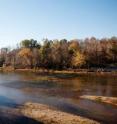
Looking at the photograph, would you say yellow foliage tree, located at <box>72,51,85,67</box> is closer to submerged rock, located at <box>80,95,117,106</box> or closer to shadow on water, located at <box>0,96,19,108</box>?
submerged rock, located at <box>80,95,117,106</box>

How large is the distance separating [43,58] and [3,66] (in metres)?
28.0

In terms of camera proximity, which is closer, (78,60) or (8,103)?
(8,103)

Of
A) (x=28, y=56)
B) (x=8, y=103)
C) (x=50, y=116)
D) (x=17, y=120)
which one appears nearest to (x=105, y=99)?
(x=50, y=116)

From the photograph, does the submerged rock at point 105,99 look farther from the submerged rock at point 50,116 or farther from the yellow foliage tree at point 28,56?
the yellow foliage tree at point 28,56

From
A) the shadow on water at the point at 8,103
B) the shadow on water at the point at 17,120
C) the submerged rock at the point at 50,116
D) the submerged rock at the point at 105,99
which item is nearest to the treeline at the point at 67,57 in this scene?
the submerged rock at the point at 105,99

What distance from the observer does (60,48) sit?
5202 inches

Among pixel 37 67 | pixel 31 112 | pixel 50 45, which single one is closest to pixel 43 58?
pixel 37 67

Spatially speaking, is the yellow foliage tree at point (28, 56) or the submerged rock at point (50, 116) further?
the yellow foliage tree at point (28, 56)

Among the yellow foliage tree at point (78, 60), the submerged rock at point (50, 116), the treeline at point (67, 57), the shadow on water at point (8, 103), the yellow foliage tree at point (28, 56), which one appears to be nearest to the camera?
the submerged rock at point (50, 116)

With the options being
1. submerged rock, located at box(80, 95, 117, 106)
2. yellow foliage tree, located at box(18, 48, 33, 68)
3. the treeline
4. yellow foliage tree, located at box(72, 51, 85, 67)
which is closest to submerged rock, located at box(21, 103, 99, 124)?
submerged rock, located at box(80, 95, 117, 106)

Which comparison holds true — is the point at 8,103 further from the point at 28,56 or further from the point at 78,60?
the point at 28,56

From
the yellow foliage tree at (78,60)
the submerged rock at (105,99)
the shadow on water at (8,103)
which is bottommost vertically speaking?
the shadow on water at (8,103)

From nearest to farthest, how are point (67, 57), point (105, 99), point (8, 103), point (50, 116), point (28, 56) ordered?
1. point (50, 116)
2. point (8, 103)
3. point (105, 99)
4. point (67, 57)
5. point (28, 56)

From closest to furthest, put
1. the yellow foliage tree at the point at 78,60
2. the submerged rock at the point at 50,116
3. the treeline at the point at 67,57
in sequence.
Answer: the submerged rock at the point at 50,116 < the yellow foliage tree at the point at 78,60 < the treeline at the point at 67,57
